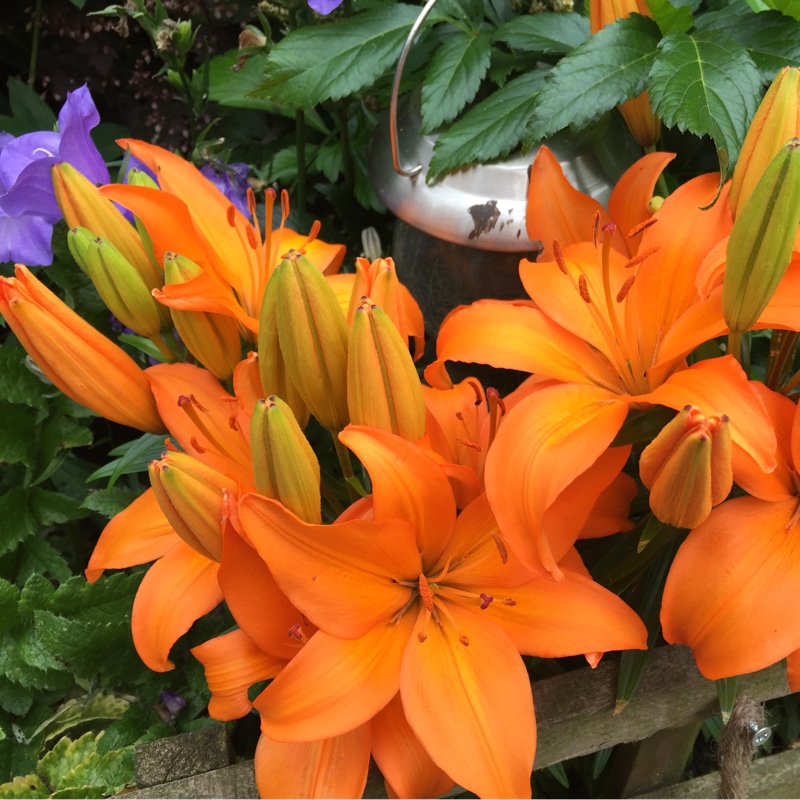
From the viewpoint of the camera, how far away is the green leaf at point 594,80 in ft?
1.57

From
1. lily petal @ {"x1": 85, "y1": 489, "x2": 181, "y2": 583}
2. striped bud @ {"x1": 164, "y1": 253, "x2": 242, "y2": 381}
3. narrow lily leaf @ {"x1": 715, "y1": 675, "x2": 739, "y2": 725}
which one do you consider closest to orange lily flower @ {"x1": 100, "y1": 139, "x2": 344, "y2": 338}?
striped bud @ {"x1": 164, "y1": 253, "x2": 242, "y2": 381}

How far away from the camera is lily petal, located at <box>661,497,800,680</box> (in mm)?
345

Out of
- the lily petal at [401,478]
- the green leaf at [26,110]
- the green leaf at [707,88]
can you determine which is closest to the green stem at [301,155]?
the green leaf at [26,110]

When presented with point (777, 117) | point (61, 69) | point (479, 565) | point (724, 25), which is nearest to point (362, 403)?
point (479, 565)

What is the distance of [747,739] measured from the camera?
0.44 m

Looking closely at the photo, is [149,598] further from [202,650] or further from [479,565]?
[479,565]

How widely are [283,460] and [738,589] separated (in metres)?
0.21

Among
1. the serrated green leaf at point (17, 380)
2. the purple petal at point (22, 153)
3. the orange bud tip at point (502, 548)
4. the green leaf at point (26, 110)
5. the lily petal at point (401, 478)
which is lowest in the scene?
the serrated green leaf at point (17, 380)

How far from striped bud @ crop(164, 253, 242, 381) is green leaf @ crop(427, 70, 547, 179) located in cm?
21

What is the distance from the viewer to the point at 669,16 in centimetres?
50

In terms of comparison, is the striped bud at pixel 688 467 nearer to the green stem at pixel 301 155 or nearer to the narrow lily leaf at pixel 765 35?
the narrow lily leaf at pixel 765 35

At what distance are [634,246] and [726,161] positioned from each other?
0.23ft

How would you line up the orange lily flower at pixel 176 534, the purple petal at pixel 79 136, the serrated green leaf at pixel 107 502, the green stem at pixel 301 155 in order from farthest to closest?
the green stem at pixel 301 155 < the serrated green leaf at pixel 107 502 < the purple petal at pixel 79 136 < the orange lily flower at pixel 176 534

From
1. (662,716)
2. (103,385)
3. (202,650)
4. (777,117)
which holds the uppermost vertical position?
(777,117)
